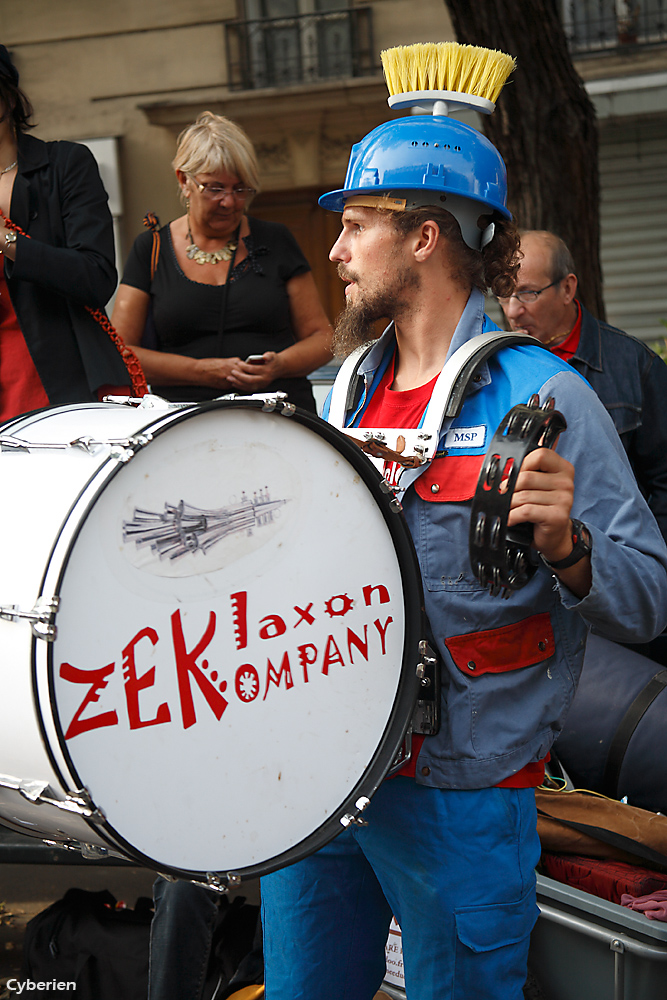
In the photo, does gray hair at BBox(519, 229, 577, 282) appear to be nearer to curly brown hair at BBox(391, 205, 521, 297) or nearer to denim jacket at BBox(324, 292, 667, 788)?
curly brown hair at BBox(391, 205, 521, 297)

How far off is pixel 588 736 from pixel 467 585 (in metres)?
1.24

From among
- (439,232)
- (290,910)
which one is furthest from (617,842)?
(439,232)

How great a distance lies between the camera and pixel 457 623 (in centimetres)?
148

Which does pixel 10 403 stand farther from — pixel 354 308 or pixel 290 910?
pixel 290 910

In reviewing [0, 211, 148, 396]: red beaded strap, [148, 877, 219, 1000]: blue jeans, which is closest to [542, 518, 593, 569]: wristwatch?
[148, 877, 219, 1000]: blue jeans

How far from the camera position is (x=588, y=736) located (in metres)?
2.53

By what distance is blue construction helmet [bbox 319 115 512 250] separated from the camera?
60.2 inches

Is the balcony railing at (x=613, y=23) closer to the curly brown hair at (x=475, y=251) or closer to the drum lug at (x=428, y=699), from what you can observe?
the curly brown hair at (x=475, y=251)

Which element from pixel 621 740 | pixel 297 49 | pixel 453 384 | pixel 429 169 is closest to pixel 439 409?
pixel 453 384

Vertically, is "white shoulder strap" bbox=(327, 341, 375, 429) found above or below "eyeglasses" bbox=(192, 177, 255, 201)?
below

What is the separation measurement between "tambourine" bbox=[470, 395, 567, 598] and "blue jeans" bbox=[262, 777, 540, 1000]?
43 cm

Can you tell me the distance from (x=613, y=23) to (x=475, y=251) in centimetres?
1085

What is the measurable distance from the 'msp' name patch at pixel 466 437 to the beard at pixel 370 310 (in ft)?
0.85

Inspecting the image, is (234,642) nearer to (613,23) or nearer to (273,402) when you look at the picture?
(273,402)
